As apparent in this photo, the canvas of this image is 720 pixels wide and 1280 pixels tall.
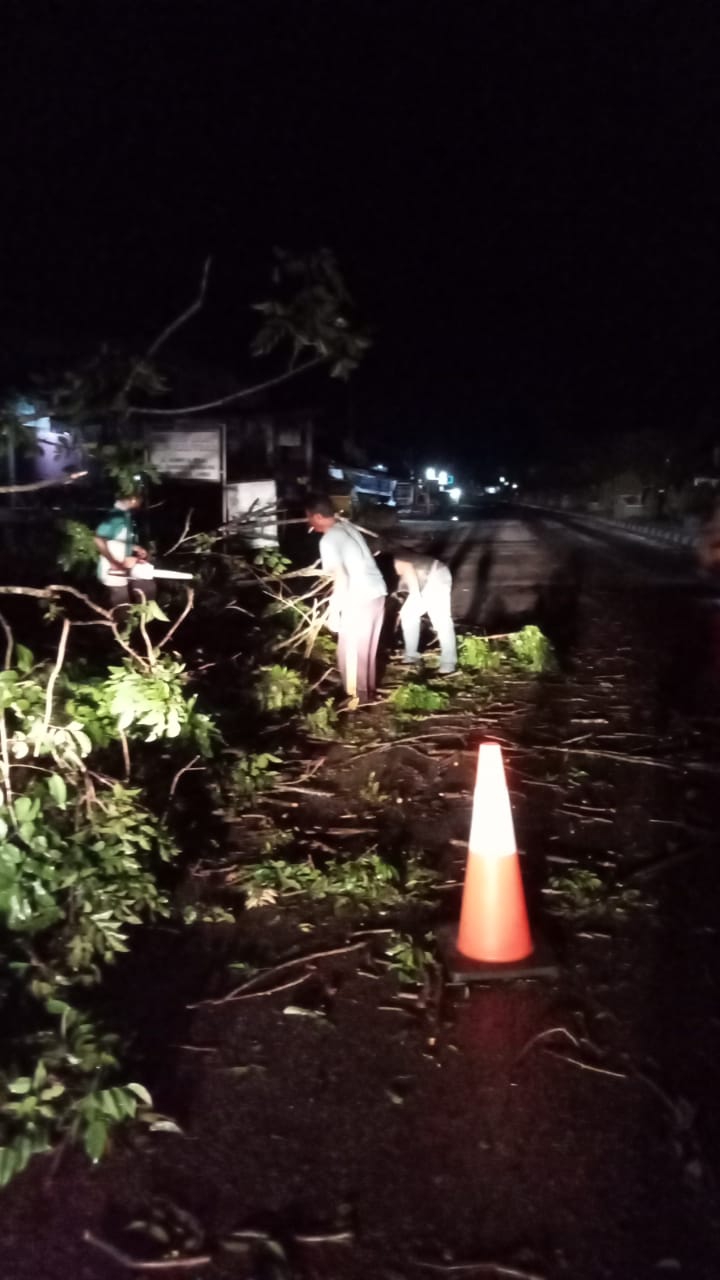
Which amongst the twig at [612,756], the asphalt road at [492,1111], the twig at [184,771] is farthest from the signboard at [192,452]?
the asphalt road at [492,1111]

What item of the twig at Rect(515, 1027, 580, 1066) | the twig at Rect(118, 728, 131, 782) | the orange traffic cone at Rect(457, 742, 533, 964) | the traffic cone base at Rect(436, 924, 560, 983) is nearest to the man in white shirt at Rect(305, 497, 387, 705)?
the twig at Rect(118, 728, 131, 782)

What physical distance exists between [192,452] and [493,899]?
1378 centimetres

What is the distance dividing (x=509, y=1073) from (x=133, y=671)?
297 centimetres

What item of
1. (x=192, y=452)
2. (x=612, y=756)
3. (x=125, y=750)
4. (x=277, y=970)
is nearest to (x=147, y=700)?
(x=125, y=750)

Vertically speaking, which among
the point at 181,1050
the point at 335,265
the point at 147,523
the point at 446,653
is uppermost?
the point at 335,265

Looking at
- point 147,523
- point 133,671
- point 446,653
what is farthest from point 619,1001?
point 147,523

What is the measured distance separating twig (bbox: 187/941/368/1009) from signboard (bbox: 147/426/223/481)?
42.9ft

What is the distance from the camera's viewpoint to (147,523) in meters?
12.7

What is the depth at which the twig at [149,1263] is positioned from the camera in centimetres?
279

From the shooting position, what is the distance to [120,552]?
878cm

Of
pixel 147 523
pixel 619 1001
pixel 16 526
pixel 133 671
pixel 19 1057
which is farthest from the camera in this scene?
pixel 16 526

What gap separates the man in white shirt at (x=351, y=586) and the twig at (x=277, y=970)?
3473 mm

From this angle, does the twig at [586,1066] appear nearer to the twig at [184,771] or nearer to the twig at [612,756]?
A: the twig at [184,771]

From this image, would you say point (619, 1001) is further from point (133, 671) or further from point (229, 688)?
point (229, 688)
